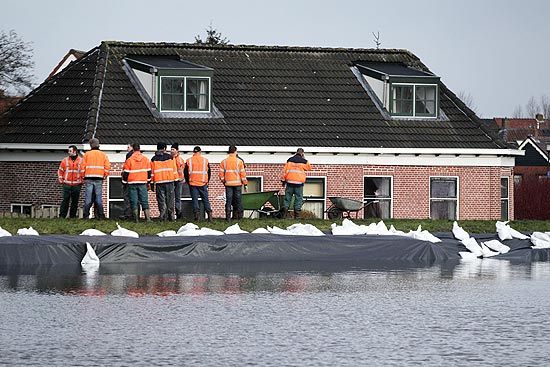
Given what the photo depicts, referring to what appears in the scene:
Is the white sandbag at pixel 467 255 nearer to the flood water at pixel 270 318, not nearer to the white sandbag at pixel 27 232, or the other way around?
the flood water at pixel 270 318

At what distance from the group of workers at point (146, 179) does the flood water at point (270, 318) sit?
689 centimetres

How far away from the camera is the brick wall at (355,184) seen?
39.6 m

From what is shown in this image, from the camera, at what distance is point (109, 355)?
13117 mm

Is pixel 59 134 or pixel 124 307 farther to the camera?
pixel 59 134

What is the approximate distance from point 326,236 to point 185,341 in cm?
1288

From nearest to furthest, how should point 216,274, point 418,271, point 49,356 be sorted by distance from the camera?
point 49,356
point 216,274
point 418,271

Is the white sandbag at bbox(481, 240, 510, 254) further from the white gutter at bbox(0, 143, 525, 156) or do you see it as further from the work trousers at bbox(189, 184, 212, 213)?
the white gutter at bbox(0, 143, 525, 156)

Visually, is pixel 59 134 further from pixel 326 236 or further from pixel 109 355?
pixel 109 355

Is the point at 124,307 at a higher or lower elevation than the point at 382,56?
lower

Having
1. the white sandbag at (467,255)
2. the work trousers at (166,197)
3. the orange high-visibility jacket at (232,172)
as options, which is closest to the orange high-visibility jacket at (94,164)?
the work trousers at (166,197)

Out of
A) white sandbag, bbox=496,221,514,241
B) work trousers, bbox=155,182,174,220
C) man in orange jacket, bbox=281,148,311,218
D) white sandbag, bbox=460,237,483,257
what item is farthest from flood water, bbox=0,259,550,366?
man in orange jacket, bbox=281,148,311,218

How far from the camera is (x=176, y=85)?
41.6 meters

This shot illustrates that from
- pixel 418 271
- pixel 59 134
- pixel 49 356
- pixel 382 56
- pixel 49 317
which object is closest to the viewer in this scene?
pixel 49 356

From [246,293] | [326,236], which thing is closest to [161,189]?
[326,236]
